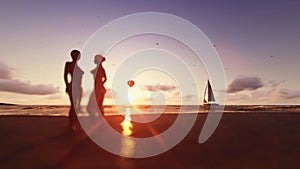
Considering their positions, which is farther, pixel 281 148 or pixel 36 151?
pixel 281 148

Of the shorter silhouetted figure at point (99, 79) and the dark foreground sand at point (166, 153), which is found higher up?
the shorter silhouetted figure at point (99, 79)

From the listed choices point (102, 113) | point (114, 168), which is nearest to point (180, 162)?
point (114, 168)

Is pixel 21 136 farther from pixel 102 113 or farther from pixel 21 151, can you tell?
pixel 102 113

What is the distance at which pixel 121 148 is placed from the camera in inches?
280

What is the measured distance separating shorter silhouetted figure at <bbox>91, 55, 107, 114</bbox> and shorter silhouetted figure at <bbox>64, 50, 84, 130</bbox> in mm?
496

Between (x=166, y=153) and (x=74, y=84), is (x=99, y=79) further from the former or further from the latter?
(x=166, y=153)

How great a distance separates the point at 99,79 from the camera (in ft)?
32.8

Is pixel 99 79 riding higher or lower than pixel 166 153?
higher

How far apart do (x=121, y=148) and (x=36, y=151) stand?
5.74 ft

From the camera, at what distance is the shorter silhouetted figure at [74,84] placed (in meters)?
9.59

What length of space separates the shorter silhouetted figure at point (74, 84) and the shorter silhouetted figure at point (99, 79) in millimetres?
496

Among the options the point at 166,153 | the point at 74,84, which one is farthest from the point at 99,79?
the point at 166,153

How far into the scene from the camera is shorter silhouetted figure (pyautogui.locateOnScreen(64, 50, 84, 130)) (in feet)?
31.5

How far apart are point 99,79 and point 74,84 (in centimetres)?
78
